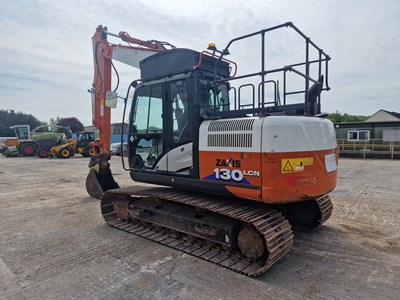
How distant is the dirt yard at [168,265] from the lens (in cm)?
323

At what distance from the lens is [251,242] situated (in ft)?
12.2

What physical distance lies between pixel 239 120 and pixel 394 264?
2.73 meters

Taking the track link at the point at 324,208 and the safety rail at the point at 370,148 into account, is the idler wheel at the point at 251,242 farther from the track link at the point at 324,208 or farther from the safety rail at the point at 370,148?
the safety rail at the point at 370,148

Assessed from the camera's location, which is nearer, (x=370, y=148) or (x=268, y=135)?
(x=268, y=135)

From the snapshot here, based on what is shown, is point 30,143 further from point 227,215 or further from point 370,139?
point 370,139

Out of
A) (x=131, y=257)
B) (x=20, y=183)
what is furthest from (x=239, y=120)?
(x=20, y=183)

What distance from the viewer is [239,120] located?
3.93m

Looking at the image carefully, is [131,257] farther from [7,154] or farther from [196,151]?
[7,154]

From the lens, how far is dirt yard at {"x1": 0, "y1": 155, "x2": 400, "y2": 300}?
3230 mm

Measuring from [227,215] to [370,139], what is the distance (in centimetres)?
2215

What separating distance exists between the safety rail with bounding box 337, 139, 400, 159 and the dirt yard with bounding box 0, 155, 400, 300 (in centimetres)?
1543

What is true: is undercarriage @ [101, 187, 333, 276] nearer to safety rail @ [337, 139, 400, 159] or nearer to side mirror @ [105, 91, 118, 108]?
side mirror @ [105, 91, 118, 108]

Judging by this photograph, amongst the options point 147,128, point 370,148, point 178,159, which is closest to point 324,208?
point 178,159

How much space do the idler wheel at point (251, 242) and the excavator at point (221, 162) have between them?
0.01 metres
